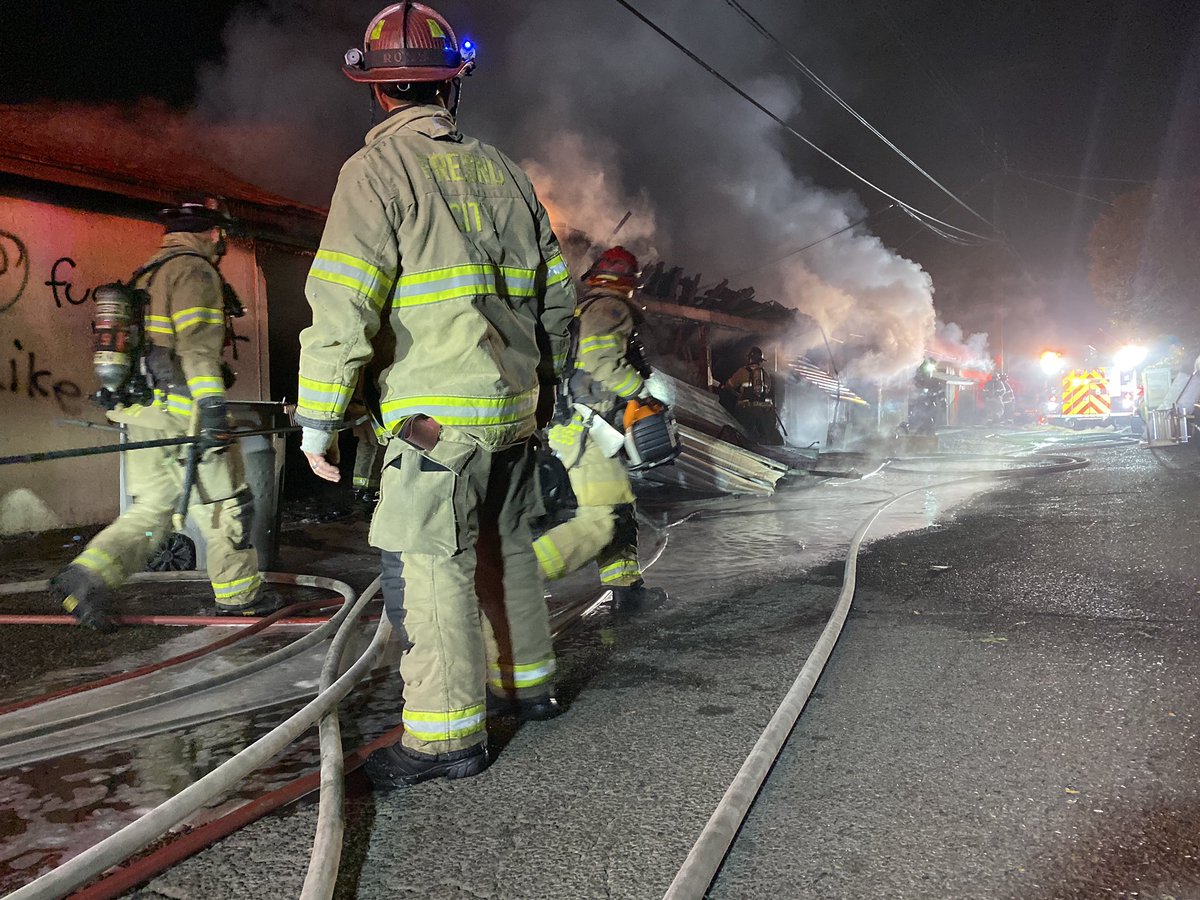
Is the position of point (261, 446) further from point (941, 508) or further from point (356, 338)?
point (941, 508)

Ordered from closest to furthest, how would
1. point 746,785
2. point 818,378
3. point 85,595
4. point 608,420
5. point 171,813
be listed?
point 171,813, point 746,785, point 85,595, point 608,420, point 818,378

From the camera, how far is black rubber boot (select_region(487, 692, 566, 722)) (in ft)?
8.54

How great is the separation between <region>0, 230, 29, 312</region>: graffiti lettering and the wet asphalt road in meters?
5.85

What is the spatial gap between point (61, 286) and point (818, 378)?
14.8 metres

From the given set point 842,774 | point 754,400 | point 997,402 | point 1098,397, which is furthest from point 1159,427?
point 997,402

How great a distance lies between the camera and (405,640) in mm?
2293

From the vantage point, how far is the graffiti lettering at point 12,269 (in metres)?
6.50

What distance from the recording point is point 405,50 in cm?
240

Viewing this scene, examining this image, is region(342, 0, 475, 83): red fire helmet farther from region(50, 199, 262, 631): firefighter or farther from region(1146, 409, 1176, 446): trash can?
region(1146, 409, 1176, 446): trash can

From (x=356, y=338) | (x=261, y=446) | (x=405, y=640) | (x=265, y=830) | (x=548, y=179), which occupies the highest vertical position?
(x=548, y=179)

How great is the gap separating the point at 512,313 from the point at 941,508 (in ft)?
20.5

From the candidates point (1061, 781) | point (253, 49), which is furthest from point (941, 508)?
point (253, 49)

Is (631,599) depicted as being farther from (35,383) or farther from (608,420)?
(35,383)

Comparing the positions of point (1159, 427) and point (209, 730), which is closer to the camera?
point (209, 730)
